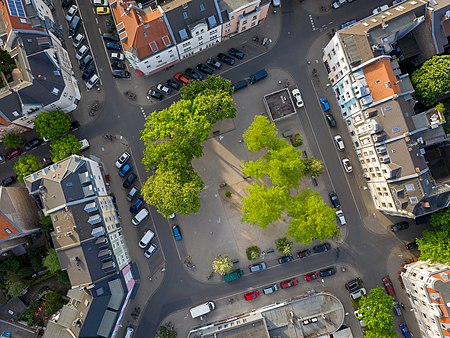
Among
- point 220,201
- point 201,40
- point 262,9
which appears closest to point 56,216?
point 220,201

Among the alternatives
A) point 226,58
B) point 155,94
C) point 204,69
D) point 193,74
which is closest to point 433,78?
point 226,58

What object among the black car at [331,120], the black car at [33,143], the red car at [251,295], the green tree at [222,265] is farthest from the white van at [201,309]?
the black car at [33,143]

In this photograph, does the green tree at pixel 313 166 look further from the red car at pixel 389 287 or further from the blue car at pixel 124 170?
the blue car at pixel 124 170

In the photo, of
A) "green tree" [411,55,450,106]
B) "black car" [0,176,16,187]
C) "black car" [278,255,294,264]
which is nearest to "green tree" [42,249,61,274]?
"black car" [0,176,16,187]

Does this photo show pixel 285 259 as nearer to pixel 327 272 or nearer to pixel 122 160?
pixel 327 272

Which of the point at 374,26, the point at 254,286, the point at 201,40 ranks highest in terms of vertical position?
the point at 201,40

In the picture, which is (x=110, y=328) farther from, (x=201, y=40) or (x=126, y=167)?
(x=201, y=40)

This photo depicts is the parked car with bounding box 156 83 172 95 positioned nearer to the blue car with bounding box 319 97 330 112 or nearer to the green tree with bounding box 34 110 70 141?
the green tree with bounding box 34 110 70 141
